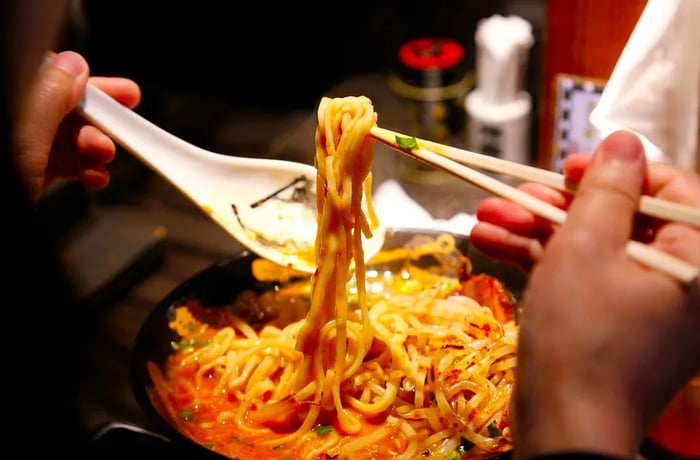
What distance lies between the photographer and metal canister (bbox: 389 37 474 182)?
241cm

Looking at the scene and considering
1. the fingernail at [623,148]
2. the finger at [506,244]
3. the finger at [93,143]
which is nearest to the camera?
the fingernail at [623,148]

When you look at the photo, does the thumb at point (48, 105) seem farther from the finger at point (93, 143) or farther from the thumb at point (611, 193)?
the thumb at point (611, 193)

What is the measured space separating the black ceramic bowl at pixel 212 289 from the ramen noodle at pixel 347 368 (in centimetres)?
3

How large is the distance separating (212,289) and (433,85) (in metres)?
1.15

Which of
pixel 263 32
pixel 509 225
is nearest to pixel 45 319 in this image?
pixel 509 225

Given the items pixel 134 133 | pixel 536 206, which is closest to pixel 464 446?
pixel 536 206

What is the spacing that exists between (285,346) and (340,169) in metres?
0.40

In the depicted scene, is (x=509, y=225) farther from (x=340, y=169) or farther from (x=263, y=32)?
(x=263, y=32)

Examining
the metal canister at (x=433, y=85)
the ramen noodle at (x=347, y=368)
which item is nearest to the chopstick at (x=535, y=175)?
the ramen noodle at (x=347, y=368)

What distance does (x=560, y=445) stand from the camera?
77cm

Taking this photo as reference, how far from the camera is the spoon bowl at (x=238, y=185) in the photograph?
1.44 metres

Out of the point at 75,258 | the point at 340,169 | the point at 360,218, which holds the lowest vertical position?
the point at 75,258

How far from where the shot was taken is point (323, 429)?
133 cm

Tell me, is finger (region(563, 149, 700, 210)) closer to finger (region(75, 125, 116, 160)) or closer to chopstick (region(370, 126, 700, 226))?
chopstick (region(370, 126, 700, 226))
